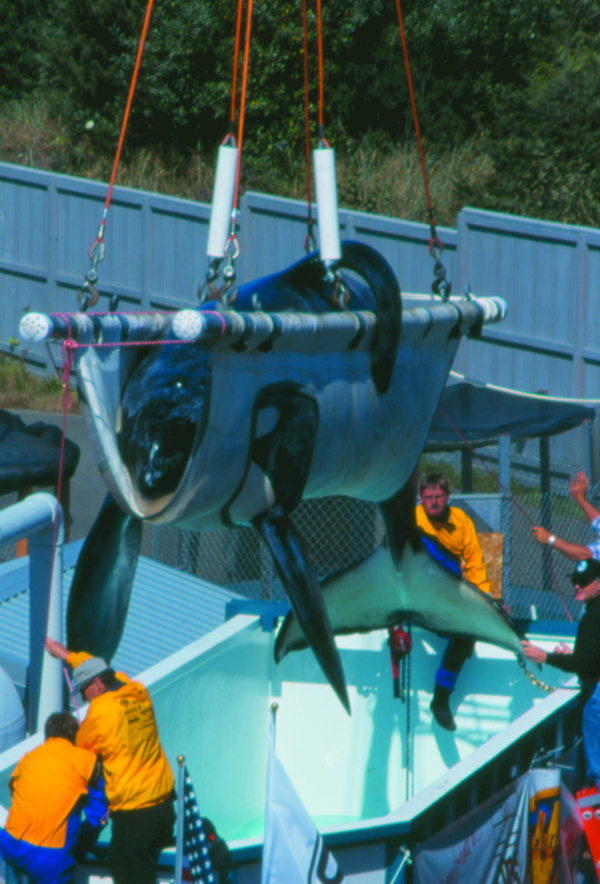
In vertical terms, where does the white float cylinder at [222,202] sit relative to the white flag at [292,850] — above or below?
above

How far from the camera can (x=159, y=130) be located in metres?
22.0

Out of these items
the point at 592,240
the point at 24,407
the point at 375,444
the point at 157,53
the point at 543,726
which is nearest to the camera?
the point at 375,444

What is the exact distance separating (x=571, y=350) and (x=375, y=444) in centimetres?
893

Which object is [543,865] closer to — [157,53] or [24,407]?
[24,407]

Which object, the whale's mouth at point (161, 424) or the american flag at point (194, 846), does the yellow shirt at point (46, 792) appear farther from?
the whale's mouth at point (161, 424)

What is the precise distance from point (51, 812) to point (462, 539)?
11.0 feet

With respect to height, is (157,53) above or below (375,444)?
above

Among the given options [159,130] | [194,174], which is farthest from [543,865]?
[159,130]

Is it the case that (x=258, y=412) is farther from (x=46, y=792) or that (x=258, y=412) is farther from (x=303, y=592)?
(x=46, y=792)

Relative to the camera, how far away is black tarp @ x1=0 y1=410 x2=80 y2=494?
26.1ft

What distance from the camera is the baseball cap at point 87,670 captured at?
457 centimetres

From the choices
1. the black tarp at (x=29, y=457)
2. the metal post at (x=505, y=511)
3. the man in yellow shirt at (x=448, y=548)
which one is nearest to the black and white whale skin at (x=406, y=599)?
the man in yellow shirt at (x=448, y=548)

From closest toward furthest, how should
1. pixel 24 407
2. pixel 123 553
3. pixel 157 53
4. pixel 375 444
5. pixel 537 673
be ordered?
1. pixel 123 553
2. pixel 375 444
3. pixel 537 673
4. pixel 24 407
5. pixel 157 53

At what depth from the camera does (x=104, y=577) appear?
13.7 ft
